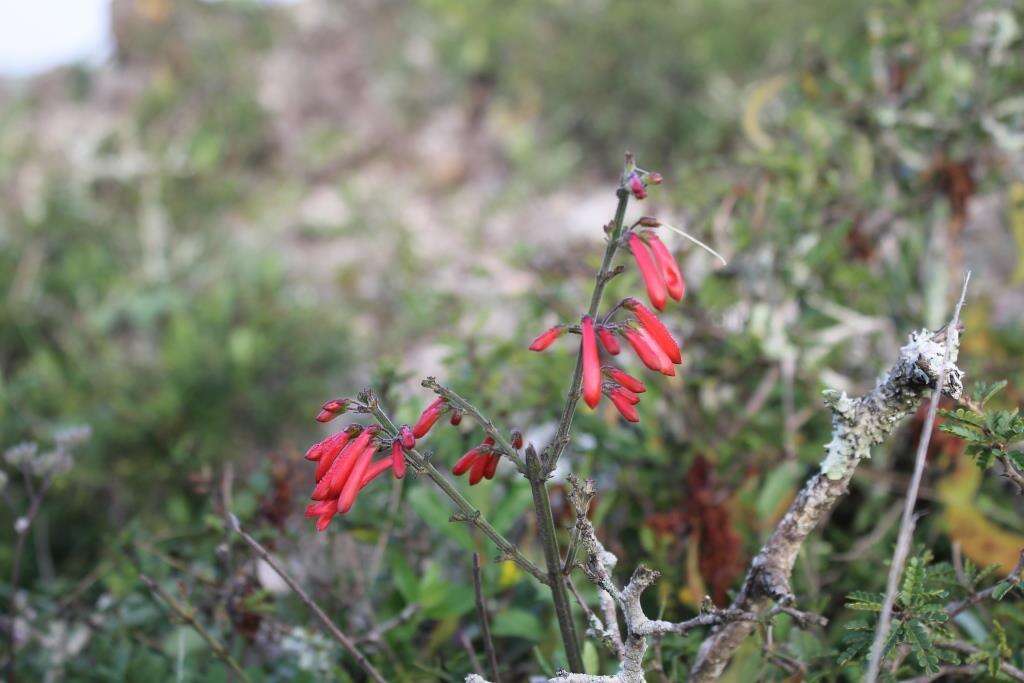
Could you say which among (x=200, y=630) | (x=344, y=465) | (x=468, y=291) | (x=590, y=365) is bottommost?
(x=200, y=630)

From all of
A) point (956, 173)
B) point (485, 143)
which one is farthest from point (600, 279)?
point (485, 143)

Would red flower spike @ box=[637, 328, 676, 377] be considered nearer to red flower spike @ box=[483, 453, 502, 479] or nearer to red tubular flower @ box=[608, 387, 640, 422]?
red tubular flower @ box=[608, 387, 640, 422]

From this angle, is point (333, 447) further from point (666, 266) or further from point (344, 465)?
point (666, 266)

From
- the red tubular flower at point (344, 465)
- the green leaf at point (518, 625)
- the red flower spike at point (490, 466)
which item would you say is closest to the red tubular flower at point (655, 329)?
the red flower spike at point (490, 466)

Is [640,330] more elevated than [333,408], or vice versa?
[640,330]

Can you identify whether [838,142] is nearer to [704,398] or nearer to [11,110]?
[704,398]

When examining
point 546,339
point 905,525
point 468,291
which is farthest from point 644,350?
point 468,291
